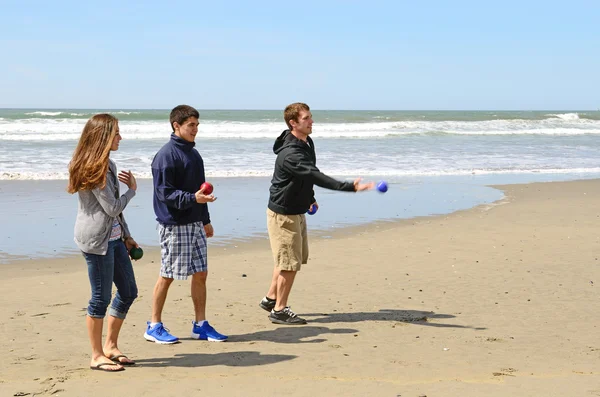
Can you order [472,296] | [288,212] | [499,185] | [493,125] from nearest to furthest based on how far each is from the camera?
[288,212] → [472,296] → [499,185] → [493,125]

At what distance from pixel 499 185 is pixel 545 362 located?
12.4 metres

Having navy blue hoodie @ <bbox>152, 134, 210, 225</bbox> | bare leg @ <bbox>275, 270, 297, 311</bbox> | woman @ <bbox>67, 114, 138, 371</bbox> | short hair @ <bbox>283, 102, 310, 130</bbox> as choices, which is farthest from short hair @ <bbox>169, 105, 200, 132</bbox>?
bare leg @ <bbox>275, 270, 297, 311</bbox>

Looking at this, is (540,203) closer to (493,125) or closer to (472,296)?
(472,296)

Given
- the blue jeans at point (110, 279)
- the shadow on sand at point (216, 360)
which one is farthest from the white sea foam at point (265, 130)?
the blue jeans at point (110, 279)

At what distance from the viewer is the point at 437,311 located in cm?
646

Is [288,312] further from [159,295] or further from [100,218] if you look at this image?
[100,218]

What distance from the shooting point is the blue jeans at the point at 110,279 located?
4.56 meters

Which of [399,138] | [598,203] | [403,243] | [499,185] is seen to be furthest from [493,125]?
[403,243]

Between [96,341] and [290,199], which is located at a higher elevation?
[290,199]

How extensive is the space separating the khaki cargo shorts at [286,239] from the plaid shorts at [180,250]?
79 cm

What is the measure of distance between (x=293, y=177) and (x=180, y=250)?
3.73ft

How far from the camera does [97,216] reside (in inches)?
179

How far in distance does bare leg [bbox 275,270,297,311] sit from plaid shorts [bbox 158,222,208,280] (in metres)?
0.93

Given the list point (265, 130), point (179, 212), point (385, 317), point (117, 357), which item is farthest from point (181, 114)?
point (265, 130)
